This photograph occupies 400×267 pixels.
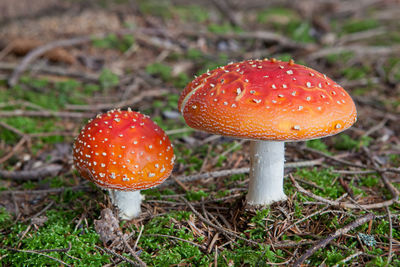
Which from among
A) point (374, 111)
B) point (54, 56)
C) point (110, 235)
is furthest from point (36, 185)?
point (374, 111)

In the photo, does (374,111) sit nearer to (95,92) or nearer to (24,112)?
(95,92)

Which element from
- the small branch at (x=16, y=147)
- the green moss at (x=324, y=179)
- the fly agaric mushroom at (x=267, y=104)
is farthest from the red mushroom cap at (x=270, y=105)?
the small branch at (x=16, y=147)

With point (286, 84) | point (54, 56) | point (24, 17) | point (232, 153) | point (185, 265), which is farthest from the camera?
point (24, 17)

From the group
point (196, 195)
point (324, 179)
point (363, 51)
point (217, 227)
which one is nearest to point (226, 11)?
point (363, 51)

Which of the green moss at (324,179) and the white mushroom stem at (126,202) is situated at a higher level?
the green moss at (324,179)

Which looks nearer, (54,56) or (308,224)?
(308,224)

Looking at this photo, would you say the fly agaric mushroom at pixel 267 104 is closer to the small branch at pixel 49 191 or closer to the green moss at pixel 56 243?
the green moss at pixel 56 243
